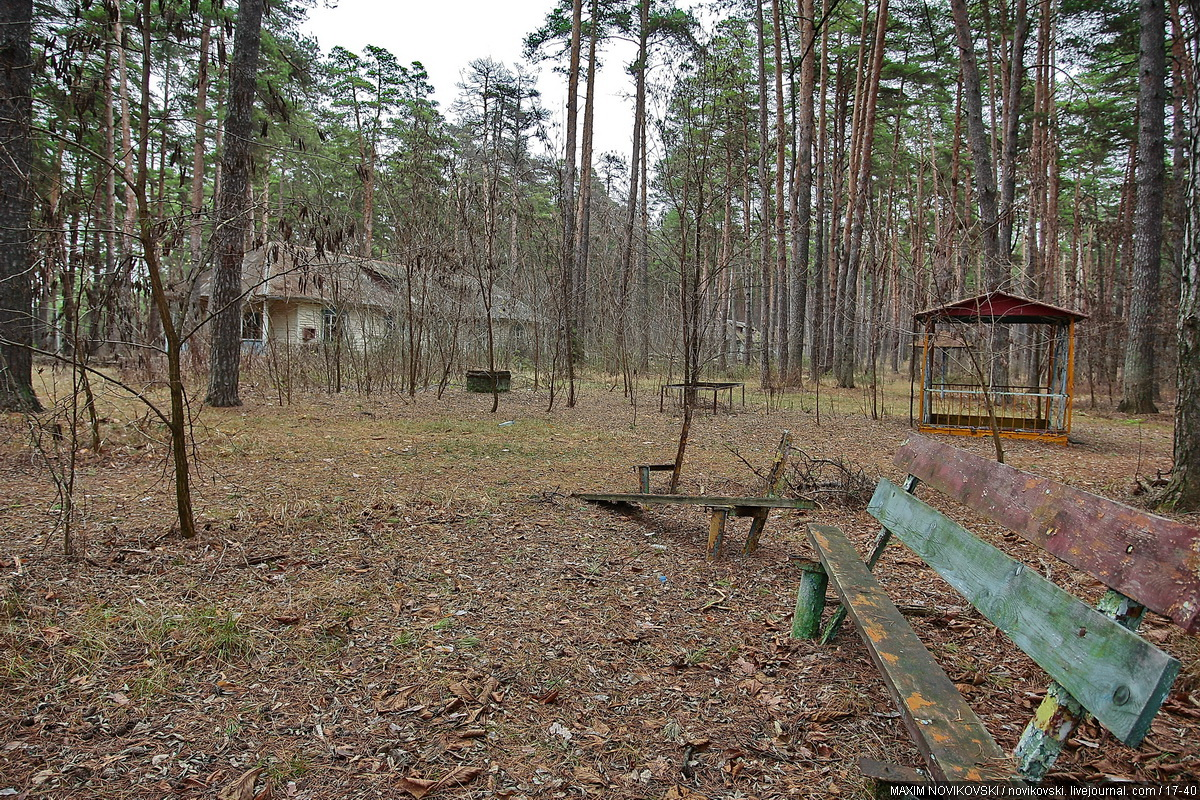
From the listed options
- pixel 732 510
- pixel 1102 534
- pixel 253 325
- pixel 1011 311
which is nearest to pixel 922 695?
pixel 1102 534

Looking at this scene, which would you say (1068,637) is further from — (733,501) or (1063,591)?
(733,501)

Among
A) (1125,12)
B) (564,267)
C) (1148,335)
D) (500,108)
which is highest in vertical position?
(500,108)

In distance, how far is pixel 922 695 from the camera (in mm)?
1742

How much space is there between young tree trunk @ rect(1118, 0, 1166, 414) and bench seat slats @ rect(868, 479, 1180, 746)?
12442 mm

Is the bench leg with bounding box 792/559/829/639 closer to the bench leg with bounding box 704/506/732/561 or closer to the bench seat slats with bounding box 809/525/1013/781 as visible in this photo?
the bench seat slats with bounding box 809/525/1013/781

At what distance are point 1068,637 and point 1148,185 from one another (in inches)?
532

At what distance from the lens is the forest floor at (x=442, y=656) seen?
2.01 m

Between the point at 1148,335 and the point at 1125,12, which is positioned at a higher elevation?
the point at 1125,12

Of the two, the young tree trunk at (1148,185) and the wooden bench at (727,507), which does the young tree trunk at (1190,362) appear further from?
the young tree trunk at (1148,185)

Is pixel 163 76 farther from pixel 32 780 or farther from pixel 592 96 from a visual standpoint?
pixel 32 780

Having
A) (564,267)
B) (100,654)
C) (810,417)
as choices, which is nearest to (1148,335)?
(810,417)

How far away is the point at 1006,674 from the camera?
8.55 ft

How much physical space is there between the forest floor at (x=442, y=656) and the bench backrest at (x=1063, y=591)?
0.63 metres

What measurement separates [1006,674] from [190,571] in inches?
156
